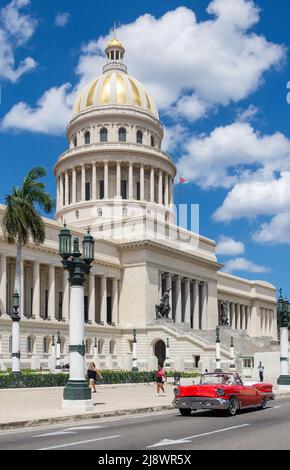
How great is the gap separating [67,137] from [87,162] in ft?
38.3

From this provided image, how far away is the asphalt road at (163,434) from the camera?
1559 cm

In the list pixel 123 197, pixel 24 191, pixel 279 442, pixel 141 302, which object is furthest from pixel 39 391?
pixel 123 197

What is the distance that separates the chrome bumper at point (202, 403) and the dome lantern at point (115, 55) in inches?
3644

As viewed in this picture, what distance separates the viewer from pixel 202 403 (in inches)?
928

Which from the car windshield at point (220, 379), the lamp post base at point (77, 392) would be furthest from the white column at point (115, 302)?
the car windshield at point (220, 379)

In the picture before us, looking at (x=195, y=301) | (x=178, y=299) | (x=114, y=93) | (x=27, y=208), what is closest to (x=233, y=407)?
(x=27, y=208)

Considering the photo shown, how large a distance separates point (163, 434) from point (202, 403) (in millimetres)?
5765

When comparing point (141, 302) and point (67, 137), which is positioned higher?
point (67, 137)

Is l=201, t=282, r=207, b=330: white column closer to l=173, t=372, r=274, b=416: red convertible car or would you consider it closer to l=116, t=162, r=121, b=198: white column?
l=116, t=162, r=121, b=198: white column

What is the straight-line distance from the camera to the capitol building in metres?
70.3

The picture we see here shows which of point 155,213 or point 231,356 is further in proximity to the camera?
point 155,213

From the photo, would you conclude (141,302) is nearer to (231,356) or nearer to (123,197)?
(231,356)

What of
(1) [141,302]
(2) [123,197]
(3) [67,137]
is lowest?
(1) [141,302]

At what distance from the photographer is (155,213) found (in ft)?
332
